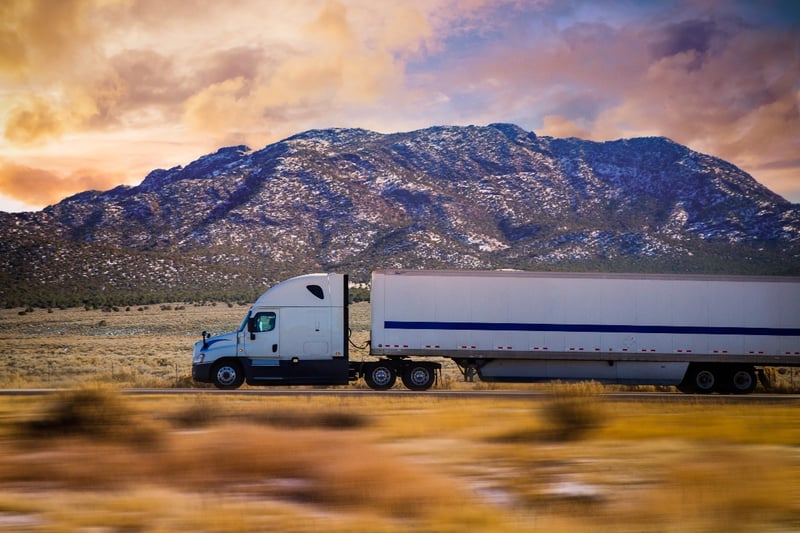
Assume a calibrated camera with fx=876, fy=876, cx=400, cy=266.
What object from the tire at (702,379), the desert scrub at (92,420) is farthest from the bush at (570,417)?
the tire at (702,379)

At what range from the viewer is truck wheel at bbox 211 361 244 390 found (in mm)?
26000

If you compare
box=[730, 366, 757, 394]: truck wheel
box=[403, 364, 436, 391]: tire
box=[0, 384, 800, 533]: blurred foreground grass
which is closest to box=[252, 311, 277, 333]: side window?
box=[403, 364, 436, 391]: tire

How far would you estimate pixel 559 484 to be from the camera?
9.61 m

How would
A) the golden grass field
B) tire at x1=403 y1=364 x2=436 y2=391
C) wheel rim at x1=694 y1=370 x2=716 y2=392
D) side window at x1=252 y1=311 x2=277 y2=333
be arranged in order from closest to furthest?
1. the golden grass field
2. side window at x1=252 y1=311 x2=277 y2=333
3. tire at x1=403 y1=364 x2=436 y2=391
4. wheel rim at x1=694 y1=370 x2=716 y2=392

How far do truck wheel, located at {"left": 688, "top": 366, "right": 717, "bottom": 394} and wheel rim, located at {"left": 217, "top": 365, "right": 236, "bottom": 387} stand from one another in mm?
13863

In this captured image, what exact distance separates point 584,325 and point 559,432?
13457mm

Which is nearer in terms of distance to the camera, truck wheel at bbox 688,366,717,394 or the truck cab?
the truck cab

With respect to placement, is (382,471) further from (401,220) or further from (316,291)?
(401,220)

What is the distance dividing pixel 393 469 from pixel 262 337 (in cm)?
1716

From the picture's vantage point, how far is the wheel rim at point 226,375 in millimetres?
26000

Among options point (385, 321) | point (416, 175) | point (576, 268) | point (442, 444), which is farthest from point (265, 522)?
point (416, 175)

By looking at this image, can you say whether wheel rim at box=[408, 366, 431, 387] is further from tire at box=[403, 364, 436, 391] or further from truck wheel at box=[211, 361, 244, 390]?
truck wheel at box=[211, 361, 244, 390]

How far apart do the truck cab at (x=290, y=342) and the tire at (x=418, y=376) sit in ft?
6.38

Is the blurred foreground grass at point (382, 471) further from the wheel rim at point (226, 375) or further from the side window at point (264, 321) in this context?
the wheel rim at point (226, 375)
